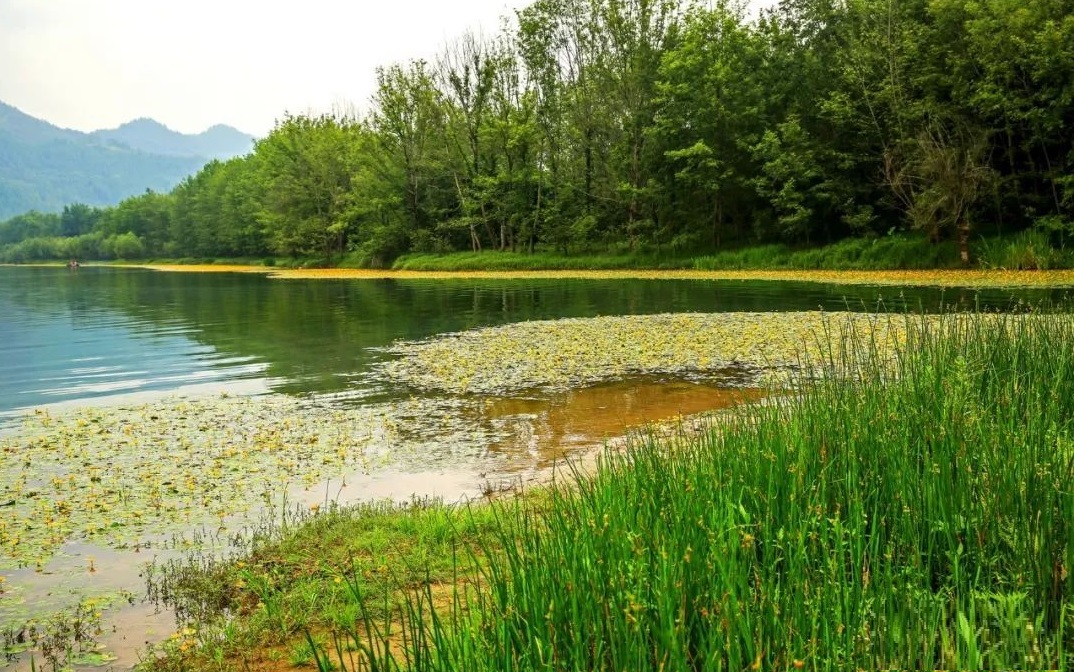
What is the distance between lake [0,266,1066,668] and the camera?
737cm

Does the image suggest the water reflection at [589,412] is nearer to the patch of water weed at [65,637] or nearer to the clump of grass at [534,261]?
the patch of water weed at [65,637]

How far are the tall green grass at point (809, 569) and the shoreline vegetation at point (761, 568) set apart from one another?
2cm

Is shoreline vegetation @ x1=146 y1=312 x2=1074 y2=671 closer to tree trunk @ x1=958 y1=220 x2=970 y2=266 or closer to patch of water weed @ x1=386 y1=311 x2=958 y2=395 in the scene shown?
patch of water weed @ x1=386 y1=311 x2=958 y2=395

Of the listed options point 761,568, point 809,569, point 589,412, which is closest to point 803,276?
point 589,412

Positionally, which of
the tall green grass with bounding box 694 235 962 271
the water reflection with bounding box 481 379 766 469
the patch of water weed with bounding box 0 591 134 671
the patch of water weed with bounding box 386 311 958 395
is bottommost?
the patch of water weed with bounding box 0 591 134 671

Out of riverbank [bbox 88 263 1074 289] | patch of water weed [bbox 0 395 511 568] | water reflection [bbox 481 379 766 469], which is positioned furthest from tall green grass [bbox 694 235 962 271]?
patch of water weed [bbox 0 395 511 568]

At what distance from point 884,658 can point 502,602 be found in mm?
1557

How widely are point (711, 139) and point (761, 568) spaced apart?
45.1 meters

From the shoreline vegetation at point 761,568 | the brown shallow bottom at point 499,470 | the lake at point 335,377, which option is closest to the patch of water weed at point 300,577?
the shoreline vegetation at point 761,568

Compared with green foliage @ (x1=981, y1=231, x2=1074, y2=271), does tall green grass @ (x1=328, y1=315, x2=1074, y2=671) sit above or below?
below

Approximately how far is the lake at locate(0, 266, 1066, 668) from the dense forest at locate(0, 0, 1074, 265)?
371 inches

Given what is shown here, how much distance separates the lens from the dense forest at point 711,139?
32875 millimetres

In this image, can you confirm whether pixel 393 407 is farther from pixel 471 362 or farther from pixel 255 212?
pixel 255 212

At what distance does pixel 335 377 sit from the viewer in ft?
55.8
